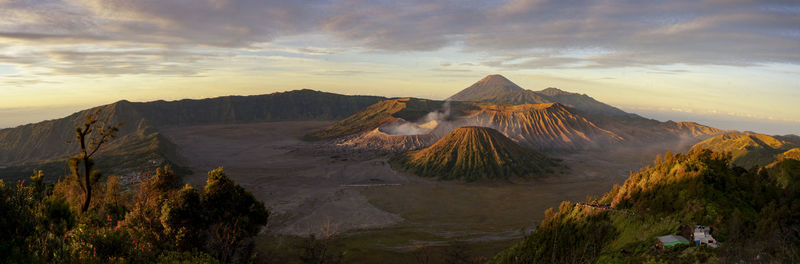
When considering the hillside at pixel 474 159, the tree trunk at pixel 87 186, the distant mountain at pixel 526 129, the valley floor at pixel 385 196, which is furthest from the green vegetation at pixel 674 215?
the distant mountain at pixel 526 129

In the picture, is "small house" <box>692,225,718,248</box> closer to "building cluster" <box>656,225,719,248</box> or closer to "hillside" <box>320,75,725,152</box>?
"building cluster" <box>656,225,719,248</box>

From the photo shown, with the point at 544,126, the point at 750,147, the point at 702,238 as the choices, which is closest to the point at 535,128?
the point at 544,126

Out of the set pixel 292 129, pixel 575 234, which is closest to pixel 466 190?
pixel 575 234

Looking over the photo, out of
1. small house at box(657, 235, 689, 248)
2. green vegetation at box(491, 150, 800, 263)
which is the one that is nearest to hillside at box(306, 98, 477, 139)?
green vegetation at box(491, 150, 800, 263)

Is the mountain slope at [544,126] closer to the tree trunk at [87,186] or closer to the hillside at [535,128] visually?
the hillside at [535,128]

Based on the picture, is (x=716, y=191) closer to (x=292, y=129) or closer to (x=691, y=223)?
(x=691, y=223)

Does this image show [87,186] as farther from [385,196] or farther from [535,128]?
[535,128]
